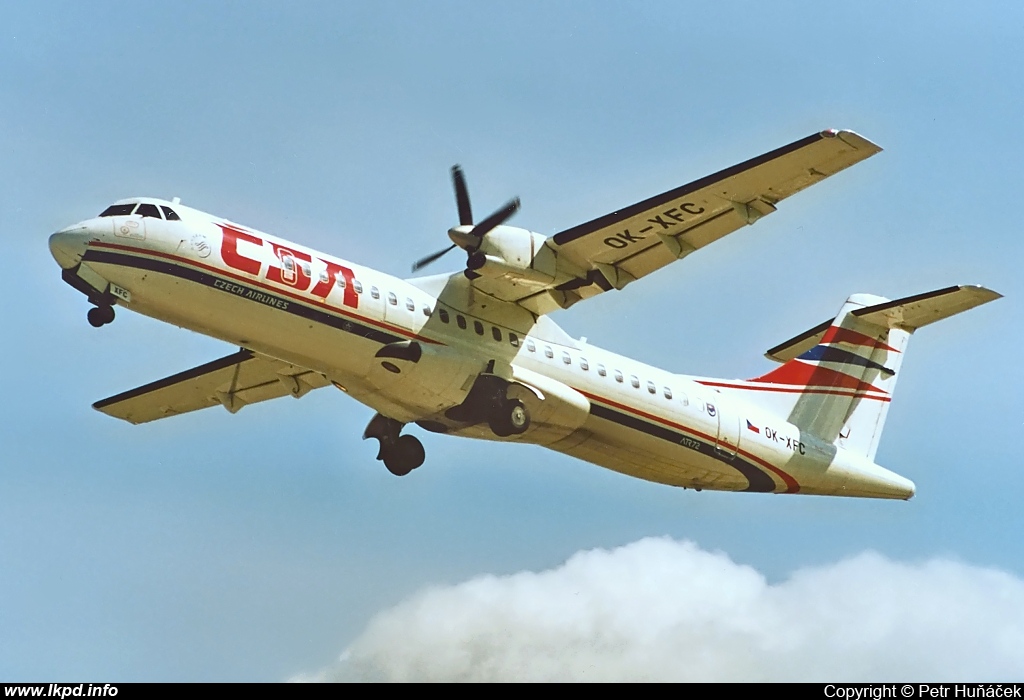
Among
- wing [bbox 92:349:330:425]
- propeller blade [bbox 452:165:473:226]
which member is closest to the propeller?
propeller blade [bbox 452:165:473:226]

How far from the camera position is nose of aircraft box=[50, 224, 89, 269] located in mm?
15812

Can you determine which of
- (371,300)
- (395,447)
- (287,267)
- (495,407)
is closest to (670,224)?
(495,407)

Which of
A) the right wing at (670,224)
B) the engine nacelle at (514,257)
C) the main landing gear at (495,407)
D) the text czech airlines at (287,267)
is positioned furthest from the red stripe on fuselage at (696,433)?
the text czech airlines at (287,267)

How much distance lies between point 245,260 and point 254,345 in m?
1.22

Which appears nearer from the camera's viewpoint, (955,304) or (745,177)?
(745,177)

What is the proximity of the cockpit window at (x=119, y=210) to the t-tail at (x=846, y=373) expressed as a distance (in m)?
9.59

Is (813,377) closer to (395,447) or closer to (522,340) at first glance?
(522,340)

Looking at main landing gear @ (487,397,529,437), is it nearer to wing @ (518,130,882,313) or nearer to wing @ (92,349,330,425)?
wing @ (518,130,882,313)

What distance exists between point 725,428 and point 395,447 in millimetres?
5120

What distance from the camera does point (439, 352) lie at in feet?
57.6

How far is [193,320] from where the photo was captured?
53.8 ft
